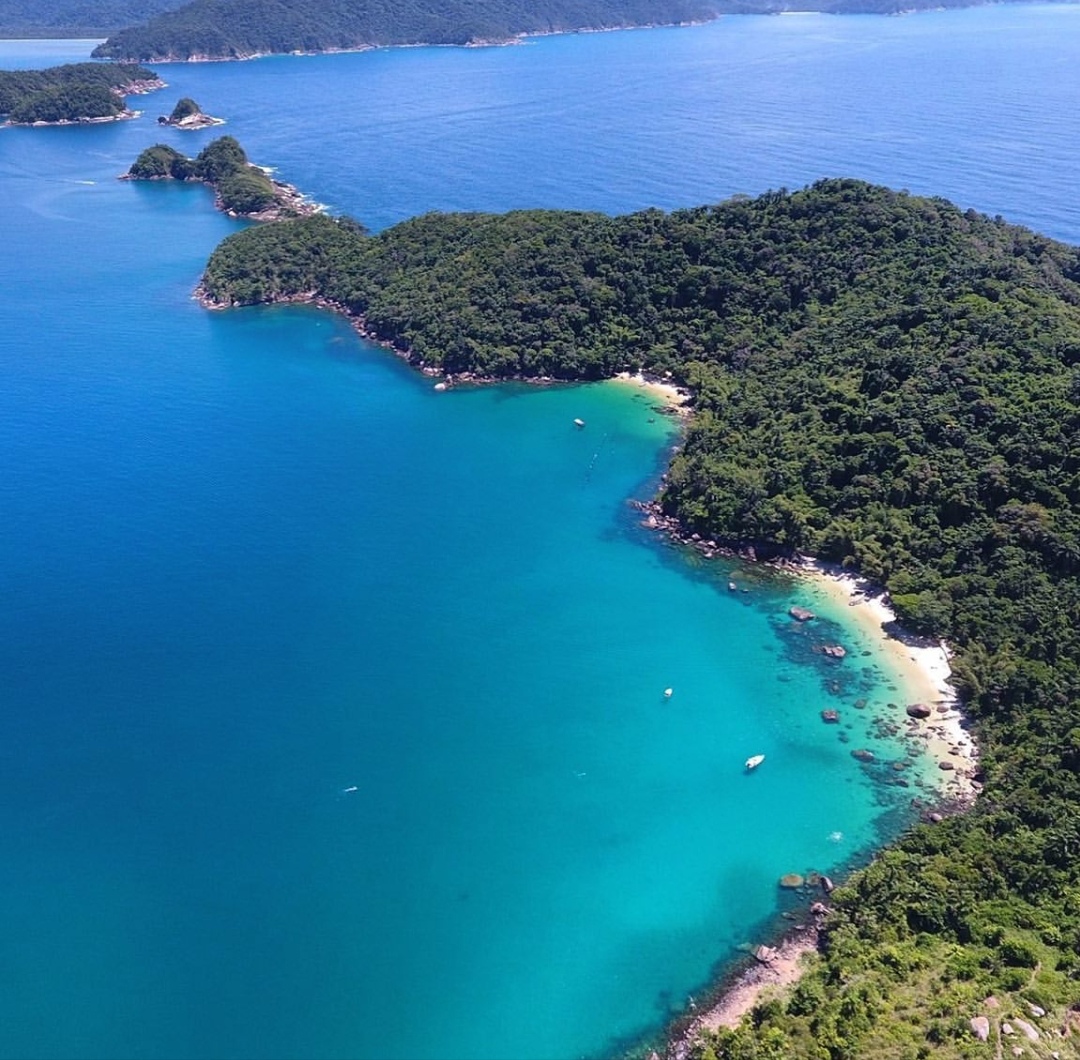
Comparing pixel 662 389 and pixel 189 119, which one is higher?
pixel 189 119

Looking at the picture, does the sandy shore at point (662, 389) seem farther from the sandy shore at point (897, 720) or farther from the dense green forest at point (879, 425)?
the sandy shore at point (897, 720)

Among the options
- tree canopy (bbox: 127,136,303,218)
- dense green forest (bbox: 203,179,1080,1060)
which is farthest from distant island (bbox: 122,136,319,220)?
dense green forest (bbox: 203,179,1080,1060)

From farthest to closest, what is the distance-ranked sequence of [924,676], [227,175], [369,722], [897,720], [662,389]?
[227,175] < [662,389] < [924,676] < [369,722] < [897,720]

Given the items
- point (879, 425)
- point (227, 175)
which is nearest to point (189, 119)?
point (227, 175)

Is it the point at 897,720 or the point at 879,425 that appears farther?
the point at 879,425

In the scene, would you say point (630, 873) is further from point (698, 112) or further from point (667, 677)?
point (698, 112)

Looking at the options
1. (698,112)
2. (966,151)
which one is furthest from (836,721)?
(698,112)

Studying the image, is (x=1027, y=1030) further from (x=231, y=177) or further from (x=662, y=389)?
(x=231, y=177)

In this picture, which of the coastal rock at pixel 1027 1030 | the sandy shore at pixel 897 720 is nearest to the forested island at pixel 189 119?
the sandy shore at pixel 897 720
